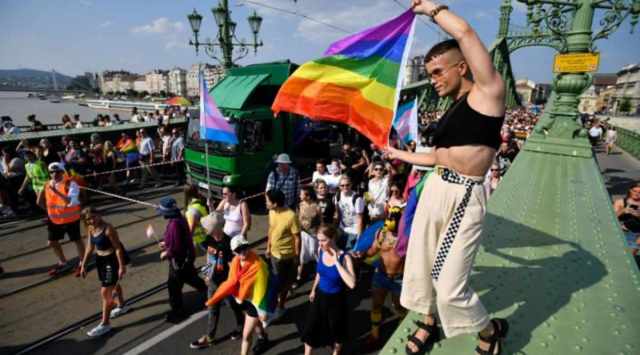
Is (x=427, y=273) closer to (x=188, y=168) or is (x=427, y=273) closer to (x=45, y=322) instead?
(x=45, y=322)

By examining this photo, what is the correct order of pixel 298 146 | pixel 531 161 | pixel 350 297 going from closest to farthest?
1. pixel 350 297
2. pixel 531 161
3. pixel 298 146

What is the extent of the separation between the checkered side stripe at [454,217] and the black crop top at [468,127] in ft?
0.51

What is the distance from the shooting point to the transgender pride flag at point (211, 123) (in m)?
6.02

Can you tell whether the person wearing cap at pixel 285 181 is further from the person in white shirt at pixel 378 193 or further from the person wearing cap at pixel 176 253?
the person wearing cap at pixel 176 253

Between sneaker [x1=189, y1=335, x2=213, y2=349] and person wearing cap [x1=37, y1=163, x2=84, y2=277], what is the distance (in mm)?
2932

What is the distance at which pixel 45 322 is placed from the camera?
14.5ft

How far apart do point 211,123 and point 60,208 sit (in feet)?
9.07

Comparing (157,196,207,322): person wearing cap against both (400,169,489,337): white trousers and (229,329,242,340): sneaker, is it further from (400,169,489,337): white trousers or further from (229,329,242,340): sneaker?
(400,169,489,337): white trousers

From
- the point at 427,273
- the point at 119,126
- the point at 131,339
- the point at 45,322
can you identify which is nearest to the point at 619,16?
the point at 427,273

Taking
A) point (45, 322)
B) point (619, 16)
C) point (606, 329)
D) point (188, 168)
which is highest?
point (619, 16)

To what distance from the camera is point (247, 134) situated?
835cm

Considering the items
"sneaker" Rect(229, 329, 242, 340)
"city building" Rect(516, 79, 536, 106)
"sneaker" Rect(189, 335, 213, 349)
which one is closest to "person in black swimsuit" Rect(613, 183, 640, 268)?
"sneaker" Rect(229, 329, 242, 340)

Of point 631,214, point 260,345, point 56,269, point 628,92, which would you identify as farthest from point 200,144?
point 628,92

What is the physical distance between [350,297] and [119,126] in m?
12.0
